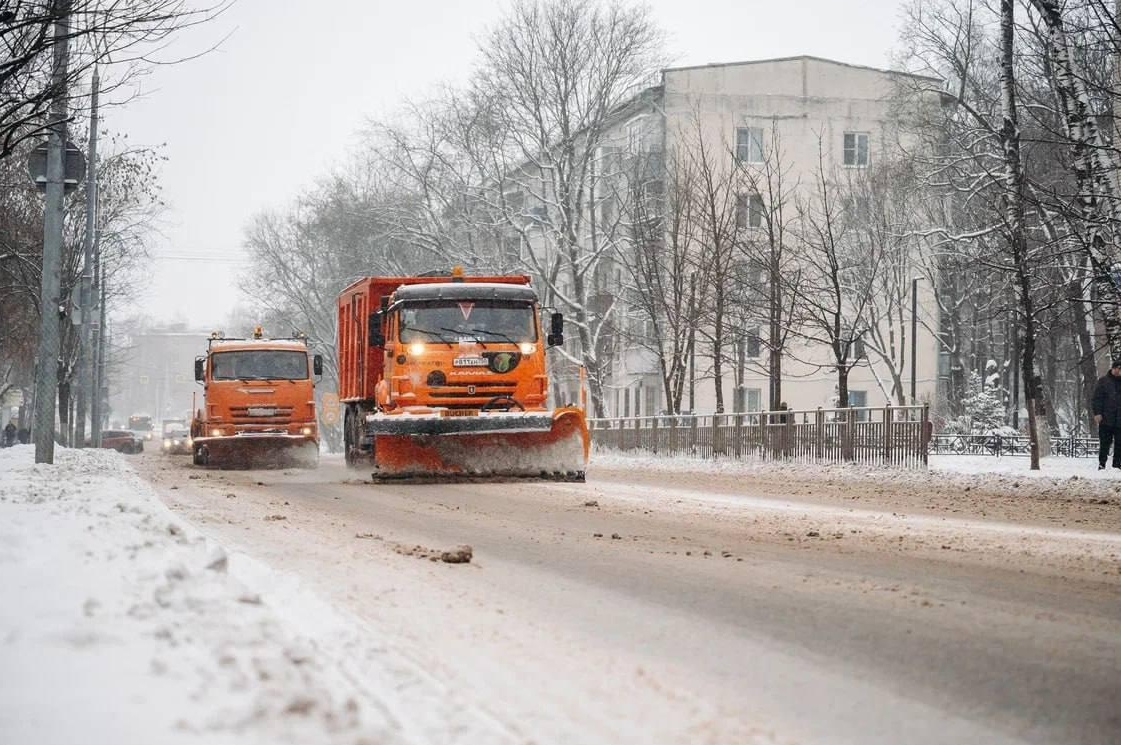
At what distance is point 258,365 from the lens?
97.1ft

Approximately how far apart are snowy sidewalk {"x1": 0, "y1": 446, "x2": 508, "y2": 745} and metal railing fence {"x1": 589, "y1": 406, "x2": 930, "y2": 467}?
17562 millimetres

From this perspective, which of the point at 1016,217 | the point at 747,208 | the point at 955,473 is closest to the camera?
the point at 955,473

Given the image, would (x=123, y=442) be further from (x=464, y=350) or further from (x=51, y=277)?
(x=464, y=350)

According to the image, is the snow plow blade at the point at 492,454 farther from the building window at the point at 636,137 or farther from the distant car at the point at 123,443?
the distant car at the point at 123,443

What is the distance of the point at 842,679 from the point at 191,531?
227 inches

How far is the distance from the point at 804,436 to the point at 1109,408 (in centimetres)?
601

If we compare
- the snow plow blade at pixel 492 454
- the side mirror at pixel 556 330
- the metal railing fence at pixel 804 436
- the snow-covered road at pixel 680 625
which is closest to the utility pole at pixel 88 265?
the snow plow blade at pixel 492 454

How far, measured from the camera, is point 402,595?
24.3ft

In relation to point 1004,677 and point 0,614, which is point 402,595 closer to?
point 0,614

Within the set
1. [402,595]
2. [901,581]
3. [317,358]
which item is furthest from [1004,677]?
[317,358]

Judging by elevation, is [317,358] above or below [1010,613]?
above

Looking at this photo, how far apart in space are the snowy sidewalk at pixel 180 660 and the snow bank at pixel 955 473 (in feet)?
45.7

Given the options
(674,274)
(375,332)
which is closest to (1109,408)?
(375,332)

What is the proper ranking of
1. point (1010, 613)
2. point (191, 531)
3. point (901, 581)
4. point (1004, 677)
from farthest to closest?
point (191, 531) < point (901, 581) < point (1010, 613) < point (1004, 677)
